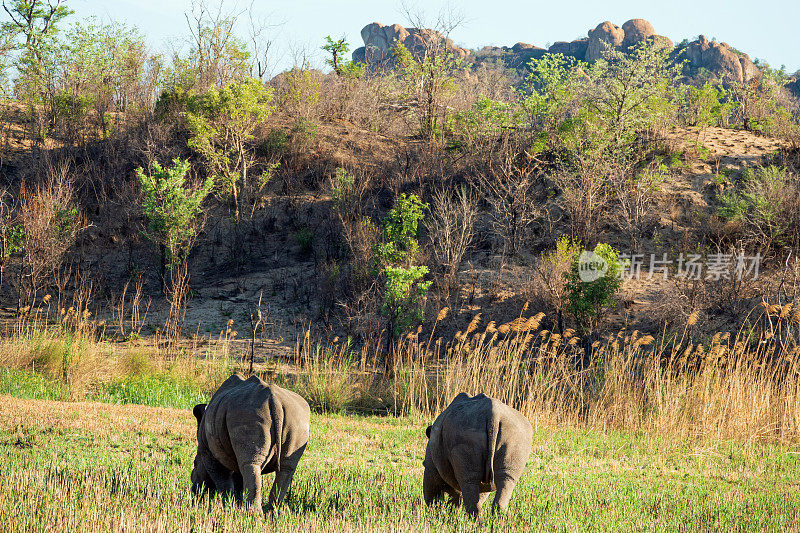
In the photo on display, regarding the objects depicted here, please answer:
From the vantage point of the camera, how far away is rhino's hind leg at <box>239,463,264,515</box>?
4297mm

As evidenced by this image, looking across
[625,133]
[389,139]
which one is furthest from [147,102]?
[625,133]

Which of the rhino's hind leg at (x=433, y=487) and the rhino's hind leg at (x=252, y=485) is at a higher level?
the rhino's hind leg at (x=252, y=485)

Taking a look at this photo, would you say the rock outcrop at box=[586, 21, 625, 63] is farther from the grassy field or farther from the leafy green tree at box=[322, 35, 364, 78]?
the grassy field

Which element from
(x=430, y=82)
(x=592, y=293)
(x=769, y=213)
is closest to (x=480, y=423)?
(x=592, y=293)

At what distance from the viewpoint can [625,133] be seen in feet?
74.4

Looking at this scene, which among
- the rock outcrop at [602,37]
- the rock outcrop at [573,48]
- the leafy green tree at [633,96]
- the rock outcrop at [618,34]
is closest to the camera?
the leafy green tree at [633,96]

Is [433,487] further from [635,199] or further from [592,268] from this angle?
[635,199]

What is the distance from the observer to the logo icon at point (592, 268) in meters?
15.6

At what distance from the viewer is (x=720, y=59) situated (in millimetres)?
81500

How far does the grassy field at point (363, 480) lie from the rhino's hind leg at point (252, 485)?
0.09 m

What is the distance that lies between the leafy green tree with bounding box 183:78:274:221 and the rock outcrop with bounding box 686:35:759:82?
7114 cm

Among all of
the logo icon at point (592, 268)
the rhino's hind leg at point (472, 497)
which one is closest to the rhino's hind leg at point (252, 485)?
the rhino's hind leg at point (472, 497)

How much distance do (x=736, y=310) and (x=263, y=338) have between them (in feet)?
39.5

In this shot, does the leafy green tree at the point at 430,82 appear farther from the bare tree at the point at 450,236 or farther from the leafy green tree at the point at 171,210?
the leafy green tree at the point at 171,210
